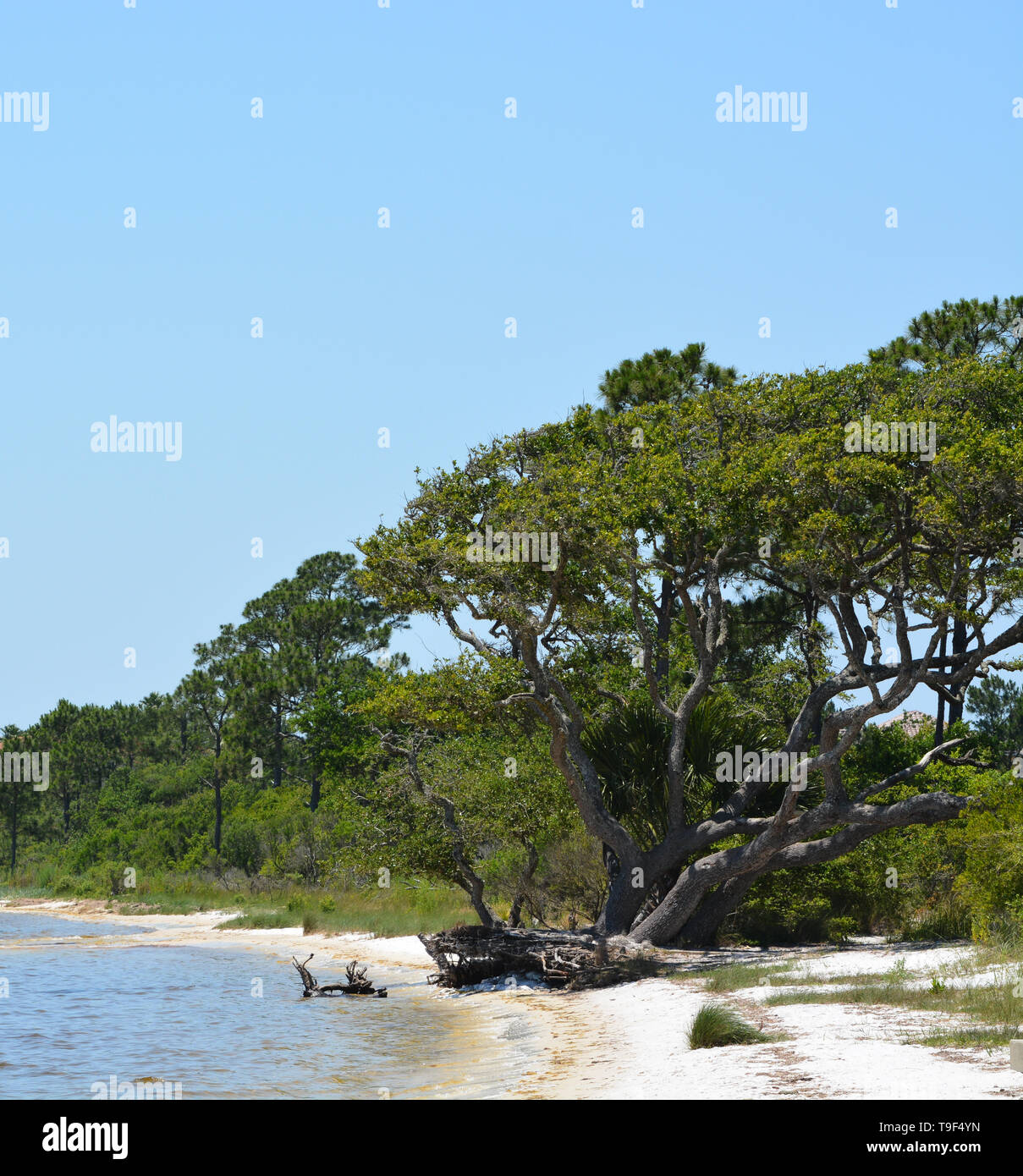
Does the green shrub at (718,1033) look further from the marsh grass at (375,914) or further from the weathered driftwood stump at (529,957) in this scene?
the marsh grass at (375,914)

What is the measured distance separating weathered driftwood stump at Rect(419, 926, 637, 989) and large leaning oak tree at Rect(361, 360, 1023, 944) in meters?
1.72

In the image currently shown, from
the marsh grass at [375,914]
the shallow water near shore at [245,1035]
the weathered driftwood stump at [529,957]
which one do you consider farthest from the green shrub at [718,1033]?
the marsh grass at [375,914]

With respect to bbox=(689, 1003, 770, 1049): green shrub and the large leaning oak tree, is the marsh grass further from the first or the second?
bbox=(689, 1003, 770, 1049): green shrub

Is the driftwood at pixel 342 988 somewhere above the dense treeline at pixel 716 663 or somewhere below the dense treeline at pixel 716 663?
below

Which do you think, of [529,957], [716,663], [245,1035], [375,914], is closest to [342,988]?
[529,957]

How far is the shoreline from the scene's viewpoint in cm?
935

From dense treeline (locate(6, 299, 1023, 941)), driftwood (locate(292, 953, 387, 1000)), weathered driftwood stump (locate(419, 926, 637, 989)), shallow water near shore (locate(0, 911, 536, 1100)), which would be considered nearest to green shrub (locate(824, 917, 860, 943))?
dense treeline (locate(6, 299, 1023, 941))

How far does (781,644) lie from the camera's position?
3027cm

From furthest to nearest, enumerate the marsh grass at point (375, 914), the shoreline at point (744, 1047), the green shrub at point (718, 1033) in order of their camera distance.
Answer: the marsh grass at point (375, 914), the green shrub at point (718, 1033), the shoreline at point (744, 1047)

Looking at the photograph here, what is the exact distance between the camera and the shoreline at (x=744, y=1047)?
935cm

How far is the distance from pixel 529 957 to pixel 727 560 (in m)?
8.77

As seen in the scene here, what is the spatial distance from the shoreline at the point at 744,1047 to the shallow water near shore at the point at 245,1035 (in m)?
0.44
